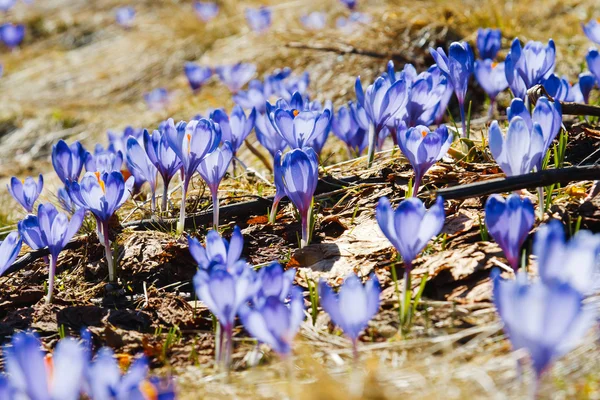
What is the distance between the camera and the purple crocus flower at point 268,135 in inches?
95.7

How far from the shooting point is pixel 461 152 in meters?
2.28

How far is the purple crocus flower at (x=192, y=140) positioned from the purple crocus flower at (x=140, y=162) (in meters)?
0.25

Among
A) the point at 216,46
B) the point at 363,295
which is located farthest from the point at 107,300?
the point at 216,46

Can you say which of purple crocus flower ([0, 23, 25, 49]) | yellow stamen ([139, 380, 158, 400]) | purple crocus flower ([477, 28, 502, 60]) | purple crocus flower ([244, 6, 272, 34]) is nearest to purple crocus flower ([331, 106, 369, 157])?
purple crocus flower ([477, 28, 502, 60])

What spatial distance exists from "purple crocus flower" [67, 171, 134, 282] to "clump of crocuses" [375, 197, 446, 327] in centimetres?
77

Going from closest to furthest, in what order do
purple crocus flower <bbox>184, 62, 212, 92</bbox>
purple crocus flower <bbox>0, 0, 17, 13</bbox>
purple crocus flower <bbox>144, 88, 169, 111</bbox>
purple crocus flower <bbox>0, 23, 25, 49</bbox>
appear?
purple crocus flower <bbox>184, 62, 212, 92</bbox>
purple crocus flower <bbox>144, 88, 169, 111</bbox>
purple crocus flower <bbox>0, 23, 25, 49</bbox>
purple crocus flower <bbox>0, 0, 17, 13</bbox>

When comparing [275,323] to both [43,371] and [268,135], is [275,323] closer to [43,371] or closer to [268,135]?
[43,371]

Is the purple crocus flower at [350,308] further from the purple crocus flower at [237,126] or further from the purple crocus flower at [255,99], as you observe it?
the purple crocus flower at [255,99]

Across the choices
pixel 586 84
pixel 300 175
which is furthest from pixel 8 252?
pixel 586 84

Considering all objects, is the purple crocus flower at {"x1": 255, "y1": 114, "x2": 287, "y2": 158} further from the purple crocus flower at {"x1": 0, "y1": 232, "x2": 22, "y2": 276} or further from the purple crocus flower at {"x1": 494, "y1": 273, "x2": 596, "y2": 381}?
the purple crocus flower at {"x1": 494, "y1": 273, "x2": 596, "y2": 381}

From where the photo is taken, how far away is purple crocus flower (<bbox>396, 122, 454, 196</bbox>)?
1.85 metres

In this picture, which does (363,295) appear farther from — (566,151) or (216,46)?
(216,46)

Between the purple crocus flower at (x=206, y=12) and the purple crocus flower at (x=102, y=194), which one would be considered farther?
the purple crocus flower at (x=206, y=12)

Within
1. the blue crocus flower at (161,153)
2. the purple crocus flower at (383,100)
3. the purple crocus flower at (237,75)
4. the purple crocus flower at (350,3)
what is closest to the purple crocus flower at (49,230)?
the blue crocus flower at (161,153)
